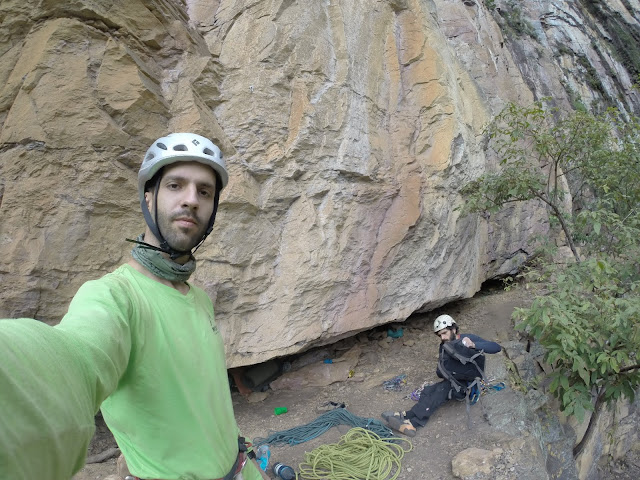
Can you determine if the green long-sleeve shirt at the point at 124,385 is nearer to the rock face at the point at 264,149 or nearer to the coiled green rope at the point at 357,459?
the coiled green rope at the point at 357,459

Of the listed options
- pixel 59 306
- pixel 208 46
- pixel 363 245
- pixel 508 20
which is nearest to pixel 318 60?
pixel 208 46

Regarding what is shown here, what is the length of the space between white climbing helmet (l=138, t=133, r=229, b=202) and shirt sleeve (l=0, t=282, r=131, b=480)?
786 millimetres

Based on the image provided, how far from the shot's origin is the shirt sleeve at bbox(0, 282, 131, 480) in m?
0.52

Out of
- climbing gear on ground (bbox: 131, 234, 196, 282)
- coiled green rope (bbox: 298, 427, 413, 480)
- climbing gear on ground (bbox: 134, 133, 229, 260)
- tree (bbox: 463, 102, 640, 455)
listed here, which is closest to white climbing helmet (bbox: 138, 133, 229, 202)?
climbing gear on ground (bbox: 134, 133, 229, 260)

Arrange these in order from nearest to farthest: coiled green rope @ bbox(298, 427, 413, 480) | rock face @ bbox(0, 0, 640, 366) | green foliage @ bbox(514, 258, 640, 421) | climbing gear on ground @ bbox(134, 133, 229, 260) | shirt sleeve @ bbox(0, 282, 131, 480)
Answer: shirt sleeve @ bbox(0, 282, 131, 480)
climbing gear on ground @ bbox(134, 133, 229, 260)
green foliage @ bbox(514, 258, 640, 421)
rock face @ bbox(0, 0, 640, 366)
coiled green rope @ bbox(298, 427, 413, 480)

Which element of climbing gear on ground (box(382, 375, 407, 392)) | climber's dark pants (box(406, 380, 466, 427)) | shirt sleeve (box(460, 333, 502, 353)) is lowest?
climbing gear on ground (box(382, 375, 407, 392))

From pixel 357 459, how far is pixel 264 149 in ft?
10.5

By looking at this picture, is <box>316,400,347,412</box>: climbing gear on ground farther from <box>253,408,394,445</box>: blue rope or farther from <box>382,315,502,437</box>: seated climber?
<box>382,315,502,437</box>: seated climber

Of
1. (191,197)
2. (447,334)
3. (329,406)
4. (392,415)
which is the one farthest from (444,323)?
(191,197)

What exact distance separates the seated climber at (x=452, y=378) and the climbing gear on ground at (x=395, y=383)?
491 mm

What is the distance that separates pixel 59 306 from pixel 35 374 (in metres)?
3.03

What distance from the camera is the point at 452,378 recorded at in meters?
4.03

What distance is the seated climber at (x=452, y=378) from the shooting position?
156 inches

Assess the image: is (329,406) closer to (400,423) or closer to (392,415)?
(392,415)
